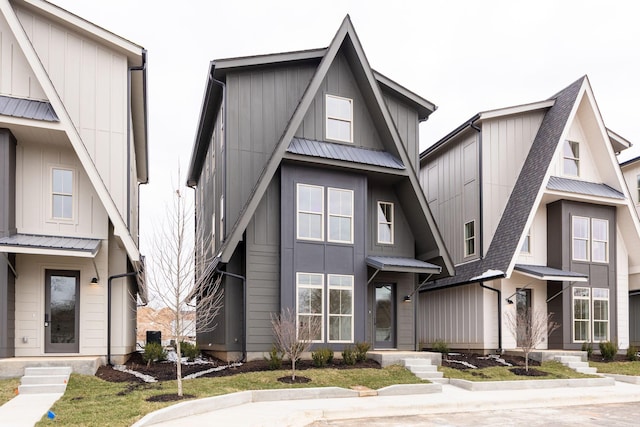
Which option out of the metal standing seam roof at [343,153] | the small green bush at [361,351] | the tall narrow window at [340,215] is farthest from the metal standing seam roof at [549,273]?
the small green bush at [361,351]

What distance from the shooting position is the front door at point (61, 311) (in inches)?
571

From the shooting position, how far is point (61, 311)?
14680 mm

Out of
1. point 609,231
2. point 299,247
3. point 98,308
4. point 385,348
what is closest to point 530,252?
point 609,231

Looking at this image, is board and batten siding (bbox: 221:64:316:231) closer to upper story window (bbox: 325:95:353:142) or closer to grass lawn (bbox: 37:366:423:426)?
upper story window (bbox: 325:95:353:142)

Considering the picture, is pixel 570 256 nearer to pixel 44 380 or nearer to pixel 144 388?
pixel 144 388

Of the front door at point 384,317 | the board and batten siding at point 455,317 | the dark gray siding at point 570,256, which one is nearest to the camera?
the front door at point 384,317

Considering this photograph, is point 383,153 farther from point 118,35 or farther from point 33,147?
point 33,147

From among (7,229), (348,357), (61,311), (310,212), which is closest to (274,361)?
(348,357)

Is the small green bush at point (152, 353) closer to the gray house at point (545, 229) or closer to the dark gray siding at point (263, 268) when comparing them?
the dark gray siding at point (263, 268)

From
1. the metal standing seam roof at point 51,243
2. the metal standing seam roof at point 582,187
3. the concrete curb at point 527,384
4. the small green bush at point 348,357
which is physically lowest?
the concrete curb at point 527,384

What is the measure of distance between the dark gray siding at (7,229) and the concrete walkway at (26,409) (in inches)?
100

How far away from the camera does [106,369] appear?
13898 millimetres

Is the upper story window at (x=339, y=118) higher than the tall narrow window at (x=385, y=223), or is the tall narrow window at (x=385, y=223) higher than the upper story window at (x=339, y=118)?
the upper story window at (x=339, y=118)

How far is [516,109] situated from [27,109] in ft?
53.9
